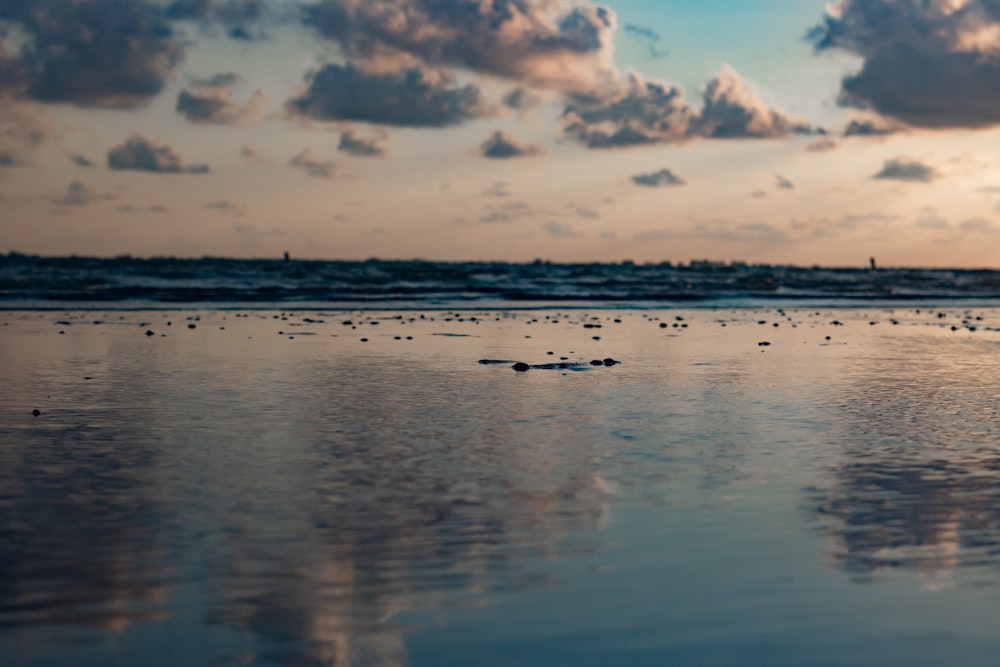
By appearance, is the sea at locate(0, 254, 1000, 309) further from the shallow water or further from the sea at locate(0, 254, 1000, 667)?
the shallow water

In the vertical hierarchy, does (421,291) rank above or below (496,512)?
above

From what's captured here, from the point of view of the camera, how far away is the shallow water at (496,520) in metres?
5.32

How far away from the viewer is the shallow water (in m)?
5.32

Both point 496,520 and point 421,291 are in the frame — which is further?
point 421,291

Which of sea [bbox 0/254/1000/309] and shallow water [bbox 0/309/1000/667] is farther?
sea [bbox 0/254/1000/309]

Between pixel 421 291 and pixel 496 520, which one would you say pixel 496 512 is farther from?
pixel 421 291

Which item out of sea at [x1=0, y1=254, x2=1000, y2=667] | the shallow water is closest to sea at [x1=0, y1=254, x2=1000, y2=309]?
sea at [x1=0, y1=254, x2=1000, y2=667]

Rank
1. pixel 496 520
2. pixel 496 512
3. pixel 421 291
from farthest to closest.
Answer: pixel 421 291
pixel 496 512
pixel 496 520

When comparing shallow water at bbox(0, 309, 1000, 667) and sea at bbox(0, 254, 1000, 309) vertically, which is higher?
sea at bbox(0, 254, 1000, 309)

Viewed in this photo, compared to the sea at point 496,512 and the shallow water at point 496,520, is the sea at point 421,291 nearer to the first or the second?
the sea at point 496,512

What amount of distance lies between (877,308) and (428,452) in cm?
4251

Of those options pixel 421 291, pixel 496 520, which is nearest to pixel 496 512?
pixel 496 520

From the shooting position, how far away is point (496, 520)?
7.63m

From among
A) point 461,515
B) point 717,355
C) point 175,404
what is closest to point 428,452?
point 461,515
